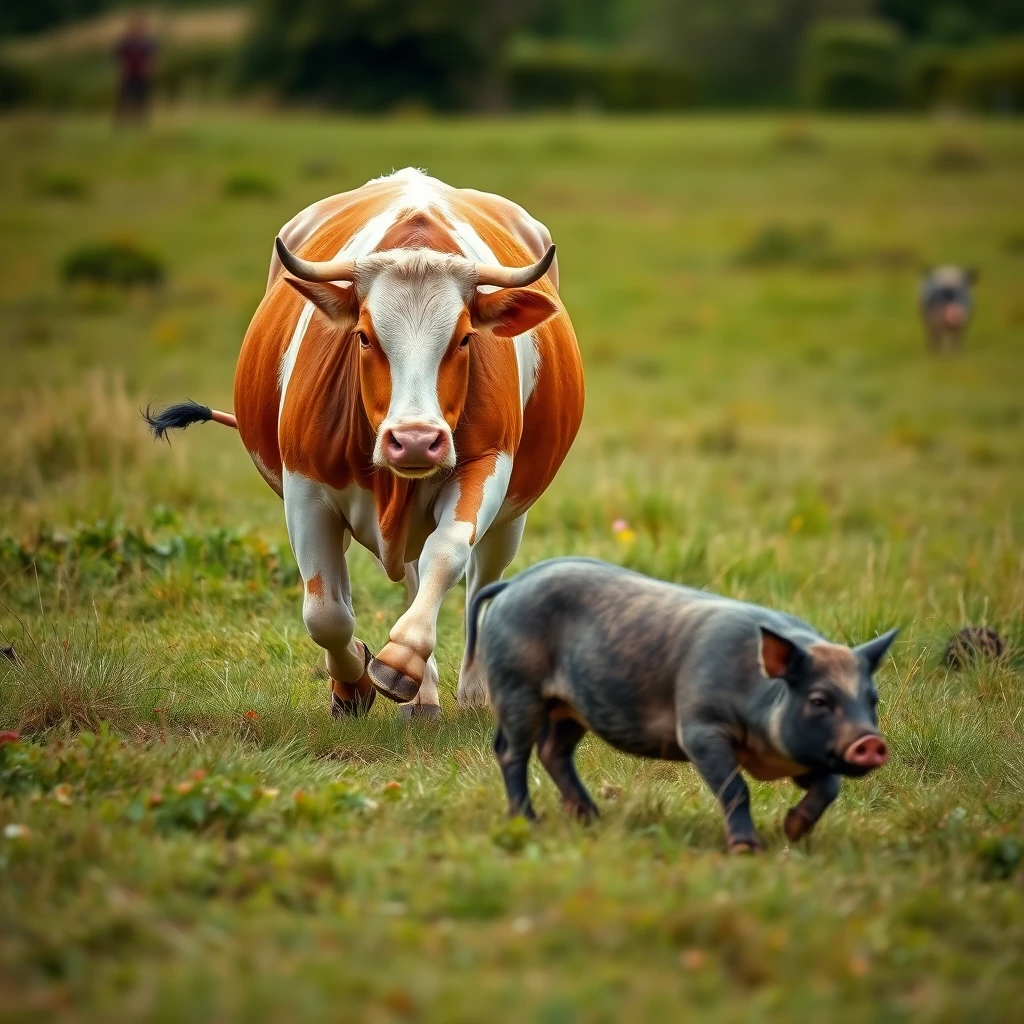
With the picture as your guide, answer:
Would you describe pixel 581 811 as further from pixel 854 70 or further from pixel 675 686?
pixel 854 70

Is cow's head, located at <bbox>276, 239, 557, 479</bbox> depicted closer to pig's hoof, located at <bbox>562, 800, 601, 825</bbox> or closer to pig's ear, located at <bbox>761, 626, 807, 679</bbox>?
pig's hoof, located at <bbox>562, 800, 601, 825</bbox>

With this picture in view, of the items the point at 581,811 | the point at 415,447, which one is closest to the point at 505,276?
the point at 415,447

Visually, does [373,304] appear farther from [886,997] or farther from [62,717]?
[886,997]

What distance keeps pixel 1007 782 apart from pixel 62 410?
781 cm

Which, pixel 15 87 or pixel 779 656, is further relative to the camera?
pixel 15 87

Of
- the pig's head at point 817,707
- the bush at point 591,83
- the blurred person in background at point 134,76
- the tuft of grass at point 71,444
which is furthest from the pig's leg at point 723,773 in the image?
the bush at point 591,83

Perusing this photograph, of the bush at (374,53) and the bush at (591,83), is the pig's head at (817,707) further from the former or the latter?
the bush at (591,83)

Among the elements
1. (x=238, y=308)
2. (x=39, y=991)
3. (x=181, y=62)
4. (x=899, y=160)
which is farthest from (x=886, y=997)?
(x=181, y=62)

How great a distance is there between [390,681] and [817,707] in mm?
1467

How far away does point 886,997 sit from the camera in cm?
324

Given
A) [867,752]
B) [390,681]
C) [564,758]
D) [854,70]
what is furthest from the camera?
[854,70]

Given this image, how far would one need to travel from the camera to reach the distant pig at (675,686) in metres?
3.93

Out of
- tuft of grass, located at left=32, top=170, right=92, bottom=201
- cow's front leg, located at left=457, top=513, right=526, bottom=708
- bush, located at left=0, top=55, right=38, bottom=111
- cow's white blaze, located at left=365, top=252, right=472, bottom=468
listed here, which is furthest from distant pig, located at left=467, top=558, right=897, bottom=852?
bush, located at left=0, top=55, right=38, bottom=111

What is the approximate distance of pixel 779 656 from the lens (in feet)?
12.9
